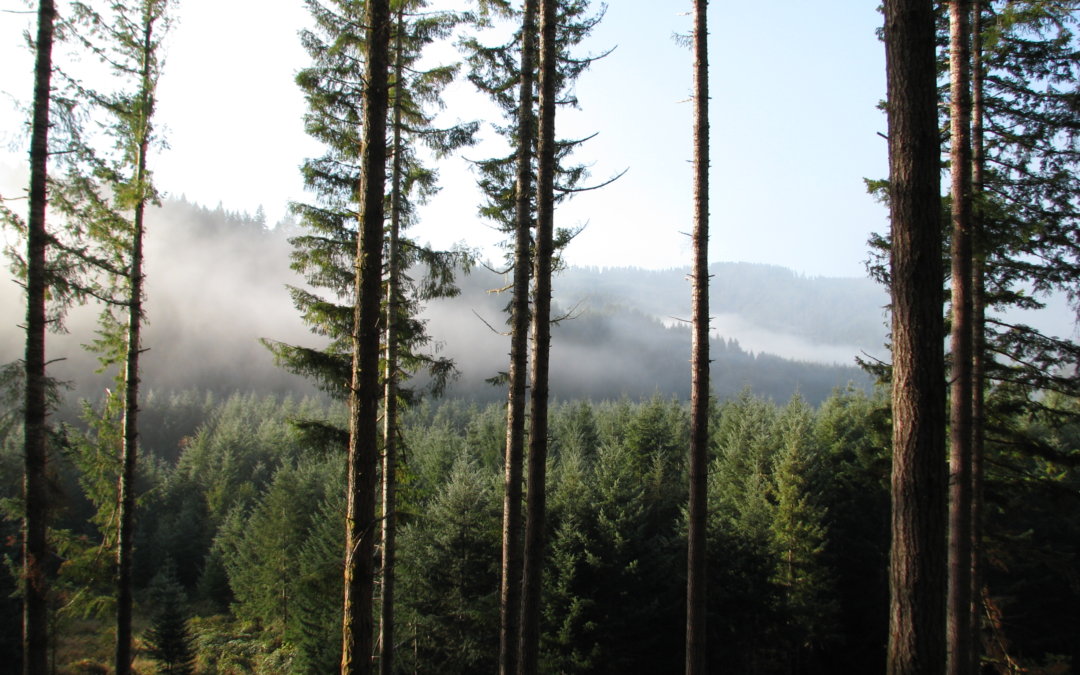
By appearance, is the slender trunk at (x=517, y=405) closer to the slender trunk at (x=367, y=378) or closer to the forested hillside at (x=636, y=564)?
the forested hillside at (x=636, y=564)

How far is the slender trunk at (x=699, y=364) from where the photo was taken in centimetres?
748

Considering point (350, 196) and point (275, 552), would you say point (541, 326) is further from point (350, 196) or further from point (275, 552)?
point (275, 552)

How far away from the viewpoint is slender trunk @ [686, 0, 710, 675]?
7.48 metres

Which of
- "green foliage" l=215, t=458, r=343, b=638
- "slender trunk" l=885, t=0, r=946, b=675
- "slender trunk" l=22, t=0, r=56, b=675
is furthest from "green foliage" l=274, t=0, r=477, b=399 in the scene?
"green foliage" l=215, t=458, r=343, b=638

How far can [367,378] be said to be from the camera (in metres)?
5.07

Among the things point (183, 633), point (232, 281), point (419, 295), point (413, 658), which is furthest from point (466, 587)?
point (232, 281)

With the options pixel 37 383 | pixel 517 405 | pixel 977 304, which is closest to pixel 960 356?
pixel 977 304

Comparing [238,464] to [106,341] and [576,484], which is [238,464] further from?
[106,341]

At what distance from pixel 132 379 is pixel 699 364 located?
8578 mm

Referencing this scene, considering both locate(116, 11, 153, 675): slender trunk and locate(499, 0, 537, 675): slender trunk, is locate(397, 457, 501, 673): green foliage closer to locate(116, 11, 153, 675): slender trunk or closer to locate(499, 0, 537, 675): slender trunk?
locate(116, 11, 153, 675): slender trunk

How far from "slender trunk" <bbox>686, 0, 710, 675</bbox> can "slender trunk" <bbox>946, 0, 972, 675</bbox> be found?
3534mm

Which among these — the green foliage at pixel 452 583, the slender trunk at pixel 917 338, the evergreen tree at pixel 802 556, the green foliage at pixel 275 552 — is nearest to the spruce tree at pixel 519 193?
the slender trunk at pixel 917 338

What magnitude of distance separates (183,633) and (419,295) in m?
16.3

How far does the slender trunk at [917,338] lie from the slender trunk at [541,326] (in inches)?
140
